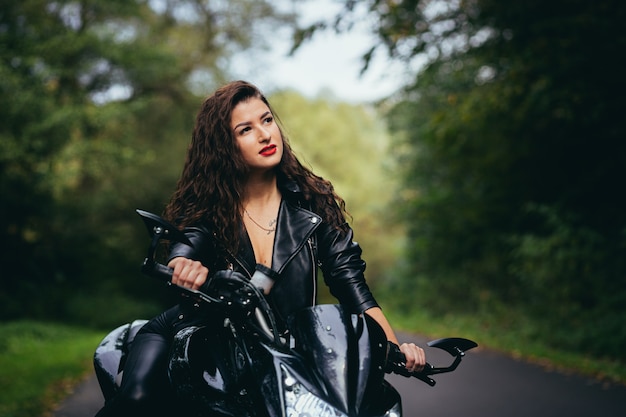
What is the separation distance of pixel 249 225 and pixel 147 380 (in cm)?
68

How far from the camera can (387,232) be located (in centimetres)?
3738

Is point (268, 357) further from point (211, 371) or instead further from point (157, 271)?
point (157, 271)

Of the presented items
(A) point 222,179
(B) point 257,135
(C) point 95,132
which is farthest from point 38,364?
(C) point 95,132

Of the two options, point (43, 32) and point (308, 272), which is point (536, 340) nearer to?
point (308, 272)

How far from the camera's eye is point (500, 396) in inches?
279

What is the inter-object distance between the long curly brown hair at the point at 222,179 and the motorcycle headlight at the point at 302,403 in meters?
0.88

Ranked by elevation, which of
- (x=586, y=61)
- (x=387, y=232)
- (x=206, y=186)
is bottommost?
(x=206, y=186)

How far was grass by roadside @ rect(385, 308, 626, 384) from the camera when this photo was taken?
28.1 feet

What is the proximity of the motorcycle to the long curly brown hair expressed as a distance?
50 cm

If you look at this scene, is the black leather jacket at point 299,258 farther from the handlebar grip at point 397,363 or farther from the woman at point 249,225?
the handlebar grip at point 397,363

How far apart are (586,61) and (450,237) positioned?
9.70 meters

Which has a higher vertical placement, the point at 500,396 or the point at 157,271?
the point at 500,396

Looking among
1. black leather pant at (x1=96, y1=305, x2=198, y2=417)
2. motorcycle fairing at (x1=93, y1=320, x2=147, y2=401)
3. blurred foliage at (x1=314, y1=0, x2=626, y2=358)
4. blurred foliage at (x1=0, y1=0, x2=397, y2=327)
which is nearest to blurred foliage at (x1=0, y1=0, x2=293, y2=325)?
blurred foliage at (x1=0, y1=0, x2=397, y2=327)

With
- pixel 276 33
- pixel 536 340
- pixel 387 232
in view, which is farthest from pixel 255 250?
pixel 387 232
